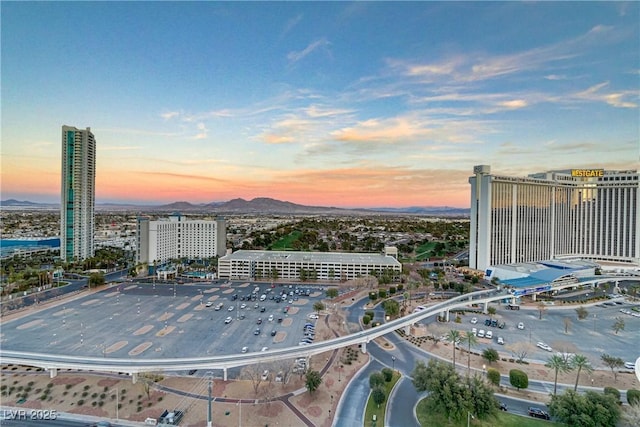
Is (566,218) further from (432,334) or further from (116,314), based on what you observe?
(116,314)

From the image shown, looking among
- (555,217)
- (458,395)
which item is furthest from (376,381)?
(555,217)

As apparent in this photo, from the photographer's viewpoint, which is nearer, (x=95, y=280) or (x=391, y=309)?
(x=391, y=309)

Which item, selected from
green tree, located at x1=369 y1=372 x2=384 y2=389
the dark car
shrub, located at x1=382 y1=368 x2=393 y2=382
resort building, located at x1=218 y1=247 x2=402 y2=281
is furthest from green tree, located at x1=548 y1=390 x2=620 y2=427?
resort building, located at x1=218 y1=247 x2=402 y2=281

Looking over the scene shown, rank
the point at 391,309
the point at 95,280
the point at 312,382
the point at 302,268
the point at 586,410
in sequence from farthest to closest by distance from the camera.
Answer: the point at 302,268
the point at 95,280
the point at 391,309
the point at 312,382
the point at 586,410

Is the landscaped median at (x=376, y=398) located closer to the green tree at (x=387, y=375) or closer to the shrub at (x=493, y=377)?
the green tree at (x=387, y=375)

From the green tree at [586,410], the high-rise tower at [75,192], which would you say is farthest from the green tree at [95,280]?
the green tree at [586,410]

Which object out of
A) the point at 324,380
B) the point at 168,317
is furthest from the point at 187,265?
the point at 324,380

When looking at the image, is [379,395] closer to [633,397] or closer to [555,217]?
[633,397]
